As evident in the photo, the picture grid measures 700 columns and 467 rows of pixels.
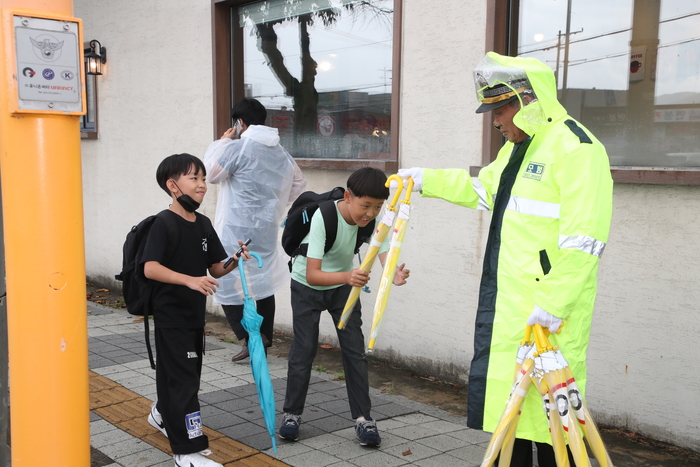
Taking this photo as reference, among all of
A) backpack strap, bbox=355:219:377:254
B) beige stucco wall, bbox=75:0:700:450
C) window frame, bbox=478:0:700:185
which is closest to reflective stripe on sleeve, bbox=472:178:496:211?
backpack strap, bbox=355:219:377:254

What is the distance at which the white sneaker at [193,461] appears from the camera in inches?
142

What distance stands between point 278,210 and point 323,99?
1421 millimetres

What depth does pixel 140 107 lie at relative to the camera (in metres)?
8.54

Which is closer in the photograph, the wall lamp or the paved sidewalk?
the paved sidewalk

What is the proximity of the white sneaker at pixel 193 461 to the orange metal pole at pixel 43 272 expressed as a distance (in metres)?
0.74

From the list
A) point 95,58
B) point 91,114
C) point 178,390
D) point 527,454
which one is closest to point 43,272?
point 178,390

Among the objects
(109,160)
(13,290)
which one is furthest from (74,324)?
(109,160)

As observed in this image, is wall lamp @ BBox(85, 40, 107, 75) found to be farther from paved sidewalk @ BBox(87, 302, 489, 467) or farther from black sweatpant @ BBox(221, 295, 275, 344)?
black sweatpant @ BBox(221, 295, 275, 344)

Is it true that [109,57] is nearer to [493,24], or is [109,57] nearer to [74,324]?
[493,24]

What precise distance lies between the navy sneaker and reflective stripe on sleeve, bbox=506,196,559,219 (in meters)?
1.99

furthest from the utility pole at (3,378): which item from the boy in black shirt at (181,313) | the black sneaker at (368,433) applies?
the black sneaker at (368,433)

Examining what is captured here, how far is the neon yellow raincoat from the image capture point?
2582mm

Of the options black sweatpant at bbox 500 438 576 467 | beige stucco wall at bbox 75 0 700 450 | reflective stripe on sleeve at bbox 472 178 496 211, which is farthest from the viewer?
beige stucco wall at bbox 75 0 700 450

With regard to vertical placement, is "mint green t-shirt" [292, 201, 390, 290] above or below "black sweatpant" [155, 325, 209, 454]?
above
